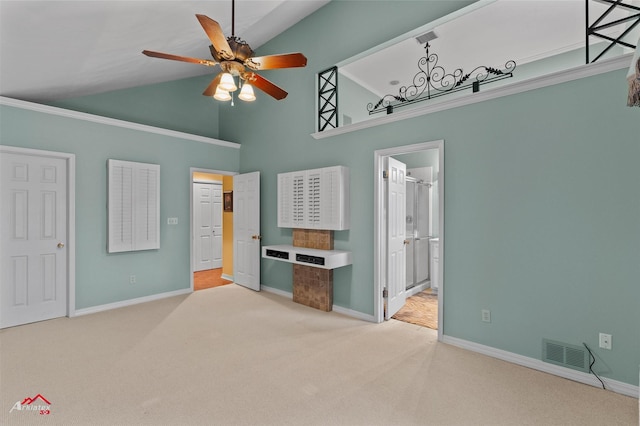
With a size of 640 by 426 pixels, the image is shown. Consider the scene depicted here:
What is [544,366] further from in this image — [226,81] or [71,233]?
[71,233]

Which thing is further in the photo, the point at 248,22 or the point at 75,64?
the point at 248,22

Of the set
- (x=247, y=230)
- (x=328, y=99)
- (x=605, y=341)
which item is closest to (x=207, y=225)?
(x=247, y=230)

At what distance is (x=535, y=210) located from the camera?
257cm

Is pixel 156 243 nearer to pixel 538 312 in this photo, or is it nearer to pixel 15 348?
pixel 15 348

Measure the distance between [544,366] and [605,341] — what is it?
0.49m

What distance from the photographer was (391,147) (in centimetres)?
350

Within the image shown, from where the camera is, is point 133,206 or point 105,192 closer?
point 105,192

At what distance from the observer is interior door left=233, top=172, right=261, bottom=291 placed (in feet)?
16.7

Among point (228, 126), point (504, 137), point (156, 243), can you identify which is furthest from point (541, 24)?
point (156, 243)

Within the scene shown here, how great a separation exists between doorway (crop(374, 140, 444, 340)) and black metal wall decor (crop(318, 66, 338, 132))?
1.01 metres

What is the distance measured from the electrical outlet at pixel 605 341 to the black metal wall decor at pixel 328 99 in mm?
3434

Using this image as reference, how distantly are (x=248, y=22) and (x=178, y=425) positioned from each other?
4.28m

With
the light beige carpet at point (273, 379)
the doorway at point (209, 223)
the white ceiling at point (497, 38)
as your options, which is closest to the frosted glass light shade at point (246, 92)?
the white ceiling at point (497, 38)

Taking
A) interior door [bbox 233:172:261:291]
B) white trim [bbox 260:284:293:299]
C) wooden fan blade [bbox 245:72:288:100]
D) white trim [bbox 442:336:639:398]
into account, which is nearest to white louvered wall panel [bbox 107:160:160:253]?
interior door [bbox 233:172:261:291]
